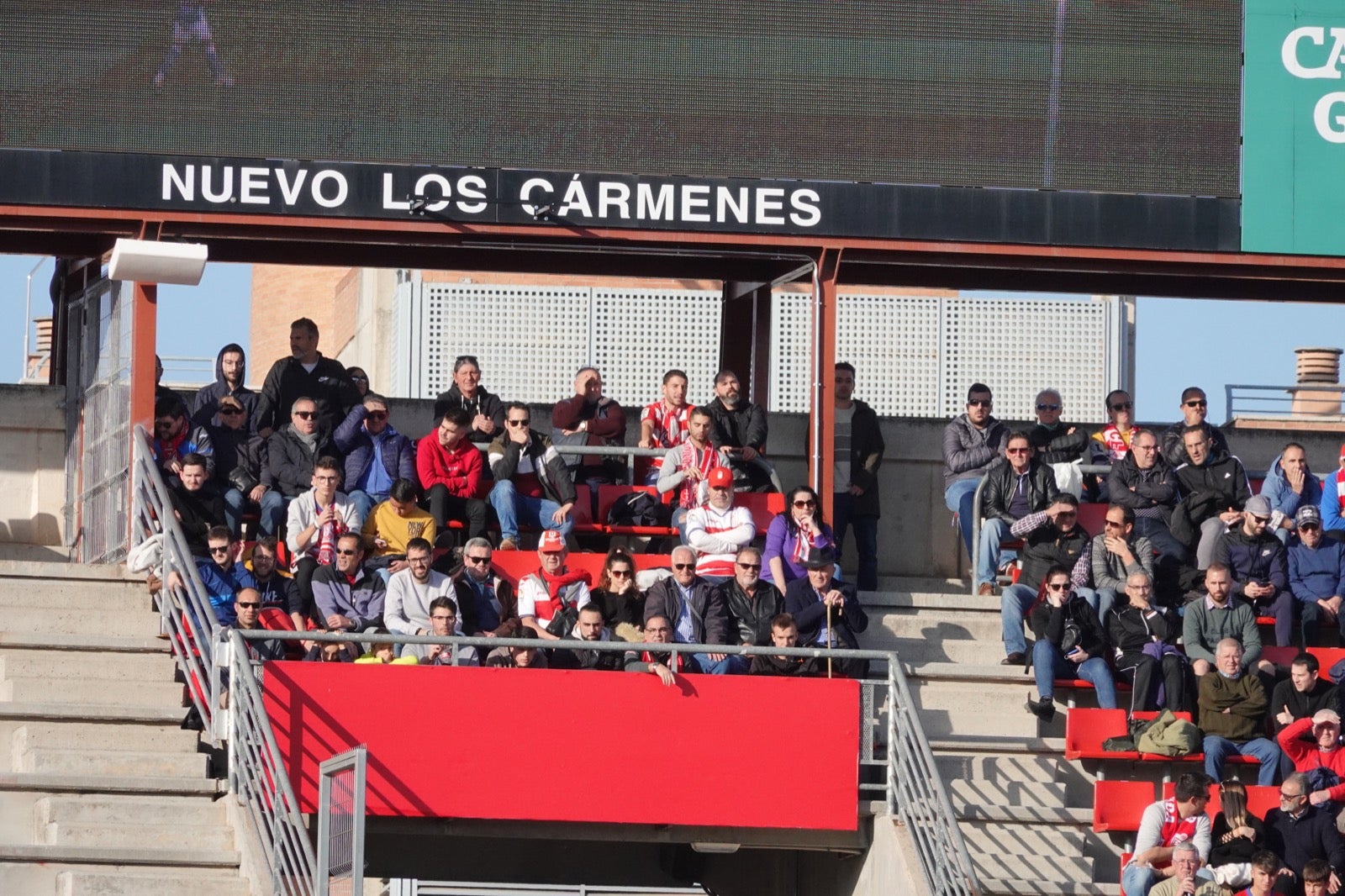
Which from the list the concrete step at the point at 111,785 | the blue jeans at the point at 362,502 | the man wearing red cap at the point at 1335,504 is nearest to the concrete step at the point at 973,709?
the man wearing red cap at the point at 1335,504

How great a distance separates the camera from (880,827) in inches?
541

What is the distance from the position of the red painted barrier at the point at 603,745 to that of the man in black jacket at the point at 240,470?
6.68 feet

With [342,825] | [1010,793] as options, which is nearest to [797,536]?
[1010,793]

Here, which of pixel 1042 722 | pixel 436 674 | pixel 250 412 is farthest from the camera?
pixel 250 412

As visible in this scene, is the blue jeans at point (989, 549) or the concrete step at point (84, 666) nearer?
the concrete step at point (84, 666)

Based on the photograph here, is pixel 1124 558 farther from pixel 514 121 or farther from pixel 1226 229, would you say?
pixel 514 121

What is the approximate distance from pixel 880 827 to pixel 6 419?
6991mm

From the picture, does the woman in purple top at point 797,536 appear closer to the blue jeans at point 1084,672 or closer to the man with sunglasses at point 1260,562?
the blue jeans at point 1084,672

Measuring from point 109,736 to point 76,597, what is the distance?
5.26 feet

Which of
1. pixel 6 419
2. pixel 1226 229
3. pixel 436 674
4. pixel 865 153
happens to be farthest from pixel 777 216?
pixel 6 419

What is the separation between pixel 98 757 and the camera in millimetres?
13125

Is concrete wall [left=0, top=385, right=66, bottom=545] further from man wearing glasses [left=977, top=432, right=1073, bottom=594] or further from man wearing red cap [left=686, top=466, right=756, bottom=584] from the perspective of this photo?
man wearing glasses [left=977, top=432, right=1073, bottom=594]

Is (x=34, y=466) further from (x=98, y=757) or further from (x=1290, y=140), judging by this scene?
(x=1290, y=140)

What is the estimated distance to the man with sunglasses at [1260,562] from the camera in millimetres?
15336
